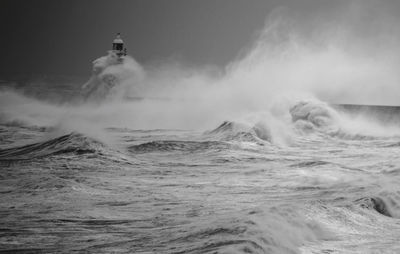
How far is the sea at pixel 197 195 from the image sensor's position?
327 inches

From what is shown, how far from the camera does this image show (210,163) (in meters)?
17.3

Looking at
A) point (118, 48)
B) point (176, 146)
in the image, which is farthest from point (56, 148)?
point (118, 48)

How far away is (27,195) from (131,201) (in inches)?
84.5

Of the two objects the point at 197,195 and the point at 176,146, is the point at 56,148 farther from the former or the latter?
the point at 197,195

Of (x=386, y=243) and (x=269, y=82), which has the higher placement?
(x=269, y=82)

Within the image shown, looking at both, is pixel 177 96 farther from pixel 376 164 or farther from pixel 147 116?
pixel 376 164

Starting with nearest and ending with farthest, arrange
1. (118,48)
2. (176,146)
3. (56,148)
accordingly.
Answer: (56,148) < (176,146) < (118,48)

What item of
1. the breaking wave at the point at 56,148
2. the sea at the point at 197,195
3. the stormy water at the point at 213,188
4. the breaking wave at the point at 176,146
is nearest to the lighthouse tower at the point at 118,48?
the stormy water at the point at 213,188

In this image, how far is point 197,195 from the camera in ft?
39.5

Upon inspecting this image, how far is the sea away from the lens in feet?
27.3

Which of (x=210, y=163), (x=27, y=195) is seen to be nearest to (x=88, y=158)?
(x=210, y=163)

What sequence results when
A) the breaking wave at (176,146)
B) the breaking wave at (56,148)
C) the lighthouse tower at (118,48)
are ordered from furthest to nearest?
1. the lighthouse tower at (118,48)
2. the breaking wave at (176,146)
3. the breaking wave at (56,148)

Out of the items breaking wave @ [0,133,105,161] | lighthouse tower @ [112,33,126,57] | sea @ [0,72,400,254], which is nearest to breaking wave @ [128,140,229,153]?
sea @ [0,72,400,254]

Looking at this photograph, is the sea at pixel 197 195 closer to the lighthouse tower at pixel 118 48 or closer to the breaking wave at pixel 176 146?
the breaking wave at pixel 176 146
